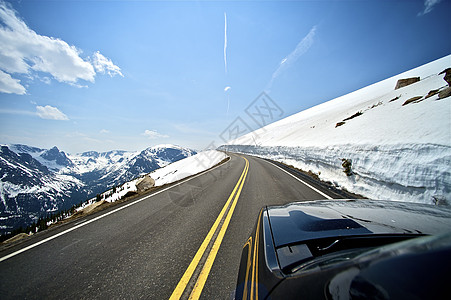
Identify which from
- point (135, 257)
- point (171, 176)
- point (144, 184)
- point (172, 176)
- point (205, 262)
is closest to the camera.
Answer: point (205, 262)

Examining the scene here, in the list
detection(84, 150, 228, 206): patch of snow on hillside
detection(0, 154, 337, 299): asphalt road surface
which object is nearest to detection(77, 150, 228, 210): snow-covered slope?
detection(84, 150, 228, 206): patch of snow on hillside

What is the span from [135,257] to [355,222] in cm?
330

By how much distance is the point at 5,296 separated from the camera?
85.0 inches

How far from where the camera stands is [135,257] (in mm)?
2758

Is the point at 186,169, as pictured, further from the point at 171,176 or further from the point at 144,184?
the point at 144,184

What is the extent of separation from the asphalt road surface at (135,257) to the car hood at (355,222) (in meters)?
1.00

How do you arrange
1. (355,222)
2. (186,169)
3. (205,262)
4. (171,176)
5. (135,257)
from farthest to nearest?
1. (186,169)
2. (171,176)
3. (135,257)
4. (205,262)
5. (355,222)

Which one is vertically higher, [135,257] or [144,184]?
[144,184]

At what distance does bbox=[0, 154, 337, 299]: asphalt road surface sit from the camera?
2166 mm

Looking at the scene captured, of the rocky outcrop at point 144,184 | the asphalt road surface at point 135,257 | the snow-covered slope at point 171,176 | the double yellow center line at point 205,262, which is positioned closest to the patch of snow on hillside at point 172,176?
the snow-covered slope at point 171,176

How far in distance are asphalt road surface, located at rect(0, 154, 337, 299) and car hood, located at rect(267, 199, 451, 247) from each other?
997 mm

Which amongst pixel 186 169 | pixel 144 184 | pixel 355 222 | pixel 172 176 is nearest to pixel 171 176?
pixel 172 176

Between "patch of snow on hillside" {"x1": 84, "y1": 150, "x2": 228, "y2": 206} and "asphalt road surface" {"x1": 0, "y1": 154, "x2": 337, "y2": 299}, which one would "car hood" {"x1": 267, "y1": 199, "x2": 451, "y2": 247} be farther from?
"patch of snow on hillside" {"x1": 84, "y1": 150, "x2": 228, "y2": 206}

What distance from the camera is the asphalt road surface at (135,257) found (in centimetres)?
217
